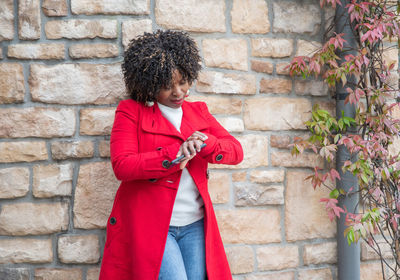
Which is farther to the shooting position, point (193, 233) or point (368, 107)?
point (368, 107)

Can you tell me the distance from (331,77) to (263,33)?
52 centimetres

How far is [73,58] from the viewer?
261 cm

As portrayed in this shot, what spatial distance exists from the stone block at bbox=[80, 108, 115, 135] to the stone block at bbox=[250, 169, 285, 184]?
3.14 ft

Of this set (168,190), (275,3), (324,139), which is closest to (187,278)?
(168,190)

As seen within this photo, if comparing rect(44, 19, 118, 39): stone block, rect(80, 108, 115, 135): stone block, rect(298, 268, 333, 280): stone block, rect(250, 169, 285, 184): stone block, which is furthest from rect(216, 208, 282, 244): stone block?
rect(44, 19, 118, 39): stone block

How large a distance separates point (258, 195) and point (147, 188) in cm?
97

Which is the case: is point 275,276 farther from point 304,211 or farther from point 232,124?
point 232,124

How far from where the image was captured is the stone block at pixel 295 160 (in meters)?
2.86

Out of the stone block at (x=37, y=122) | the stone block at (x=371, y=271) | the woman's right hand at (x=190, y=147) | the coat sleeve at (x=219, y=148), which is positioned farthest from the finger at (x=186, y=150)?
the stone block at (x=371, y=271)

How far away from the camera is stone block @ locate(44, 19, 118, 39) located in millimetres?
2600

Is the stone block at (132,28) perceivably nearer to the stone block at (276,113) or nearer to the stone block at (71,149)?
the stone block at (71,149)

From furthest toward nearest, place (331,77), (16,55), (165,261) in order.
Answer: (331,77)
(16,55)
(165,261)

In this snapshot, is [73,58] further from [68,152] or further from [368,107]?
[368,107]

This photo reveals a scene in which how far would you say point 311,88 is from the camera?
2941 mm
